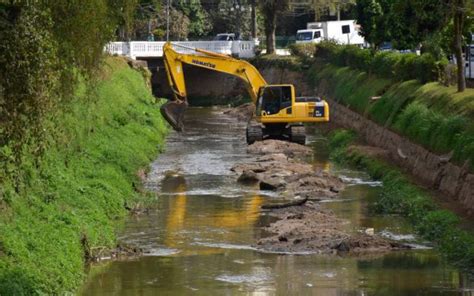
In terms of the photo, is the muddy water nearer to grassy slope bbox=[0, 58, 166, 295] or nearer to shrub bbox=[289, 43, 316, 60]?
grassy slope bbox=[0, 58, 166, 295]

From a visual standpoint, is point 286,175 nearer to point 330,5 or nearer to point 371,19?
point 371,19

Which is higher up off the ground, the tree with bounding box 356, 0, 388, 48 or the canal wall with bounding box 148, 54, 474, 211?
the tree with bounding box 356, 0, 388, 48

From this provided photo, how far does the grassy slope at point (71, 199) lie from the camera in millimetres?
20375

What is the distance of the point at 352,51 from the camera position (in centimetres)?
6059

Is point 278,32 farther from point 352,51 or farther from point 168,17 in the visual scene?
point 352,51

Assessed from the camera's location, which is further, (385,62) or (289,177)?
(385,62)

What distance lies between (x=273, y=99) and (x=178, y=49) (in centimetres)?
1937

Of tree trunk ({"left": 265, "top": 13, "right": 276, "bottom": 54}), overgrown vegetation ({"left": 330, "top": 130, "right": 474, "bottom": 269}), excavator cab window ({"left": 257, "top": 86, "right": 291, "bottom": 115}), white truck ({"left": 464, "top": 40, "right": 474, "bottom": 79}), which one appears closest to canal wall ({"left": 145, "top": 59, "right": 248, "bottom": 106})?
tree trunk ({"left": 265, "top": 13, "right": 276, "bottom": 54})

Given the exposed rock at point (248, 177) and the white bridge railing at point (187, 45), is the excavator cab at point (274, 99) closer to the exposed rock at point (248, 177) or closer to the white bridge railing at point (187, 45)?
the exposed rock at point (248, 177)

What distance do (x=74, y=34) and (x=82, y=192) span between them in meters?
6.67

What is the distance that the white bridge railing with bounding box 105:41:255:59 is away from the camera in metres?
72.6

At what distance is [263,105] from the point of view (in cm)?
4694

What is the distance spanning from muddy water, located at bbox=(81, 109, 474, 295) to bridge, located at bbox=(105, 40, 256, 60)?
33422mm

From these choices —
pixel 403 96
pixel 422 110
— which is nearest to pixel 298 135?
pixel 403 96
